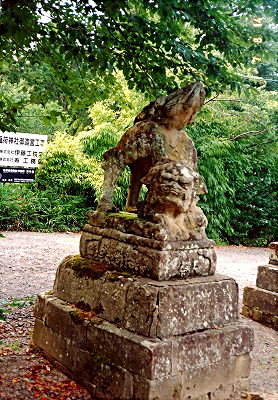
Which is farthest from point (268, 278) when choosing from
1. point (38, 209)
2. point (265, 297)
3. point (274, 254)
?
point (38, 209)

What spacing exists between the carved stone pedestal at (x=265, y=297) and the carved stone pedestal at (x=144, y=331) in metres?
2.67

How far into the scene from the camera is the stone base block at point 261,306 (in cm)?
599

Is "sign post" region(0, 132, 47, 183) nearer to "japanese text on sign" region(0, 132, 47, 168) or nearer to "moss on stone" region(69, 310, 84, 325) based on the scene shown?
"japanese text on sign" region(0, 132, 47, 168)

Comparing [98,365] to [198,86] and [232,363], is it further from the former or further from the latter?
[198,86]

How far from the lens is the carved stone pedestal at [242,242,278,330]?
602 cm

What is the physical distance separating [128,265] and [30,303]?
314cm

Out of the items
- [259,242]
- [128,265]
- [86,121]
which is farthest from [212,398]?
[86,121]

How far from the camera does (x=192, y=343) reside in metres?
3.13

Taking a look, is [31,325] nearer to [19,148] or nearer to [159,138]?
[159,138]

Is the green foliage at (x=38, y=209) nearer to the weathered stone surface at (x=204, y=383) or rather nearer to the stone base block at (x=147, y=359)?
the stone base block at (x=147, y=359)

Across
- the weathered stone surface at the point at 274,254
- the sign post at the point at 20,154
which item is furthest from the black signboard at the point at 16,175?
the weathered stone surface at the point at 274,254

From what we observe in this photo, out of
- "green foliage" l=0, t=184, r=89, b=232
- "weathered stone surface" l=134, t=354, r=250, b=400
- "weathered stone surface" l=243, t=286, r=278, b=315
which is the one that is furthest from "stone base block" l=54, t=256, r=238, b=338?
"green foliage" l=0, t=184, r=89, b=232

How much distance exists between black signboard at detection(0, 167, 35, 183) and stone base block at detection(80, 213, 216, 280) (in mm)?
7145

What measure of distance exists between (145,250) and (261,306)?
358cm
